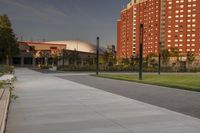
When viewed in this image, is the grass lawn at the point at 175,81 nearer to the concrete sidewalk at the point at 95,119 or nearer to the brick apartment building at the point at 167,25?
the concrete sidewalk at the point at 95,119

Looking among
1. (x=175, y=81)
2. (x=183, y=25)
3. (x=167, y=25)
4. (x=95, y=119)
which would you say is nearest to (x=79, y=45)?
(x=167, y=25)

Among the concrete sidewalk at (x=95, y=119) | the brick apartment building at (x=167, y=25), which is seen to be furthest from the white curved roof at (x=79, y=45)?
the concrete sidewalk at (x=95, y=119)

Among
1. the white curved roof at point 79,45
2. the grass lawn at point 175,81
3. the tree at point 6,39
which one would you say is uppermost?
the white curved roof at point 79,45

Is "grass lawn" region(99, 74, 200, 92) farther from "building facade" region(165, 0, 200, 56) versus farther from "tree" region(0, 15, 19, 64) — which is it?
"building facade" region(165, 0, 200, 56)

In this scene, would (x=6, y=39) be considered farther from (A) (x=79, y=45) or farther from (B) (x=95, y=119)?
(A) (x=79, y=45)

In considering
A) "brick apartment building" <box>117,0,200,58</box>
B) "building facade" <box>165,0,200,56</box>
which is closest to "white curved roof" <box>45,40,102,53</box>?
"brick apartment building" <box>117,0,200,58</box>

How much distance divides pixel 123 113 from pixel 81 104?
8.11ft

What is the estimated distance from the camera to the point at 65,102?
1295cm

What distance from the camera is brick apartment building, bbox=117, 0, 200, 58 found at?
475 ft

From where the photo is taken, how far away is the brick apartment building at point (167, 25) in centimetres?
14475

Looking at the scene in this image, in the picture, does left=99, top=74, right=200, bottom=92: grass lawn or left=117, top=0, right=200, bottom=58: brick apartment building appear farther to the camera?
left=117, top=0, right=200, bottom=58: brick apartment building

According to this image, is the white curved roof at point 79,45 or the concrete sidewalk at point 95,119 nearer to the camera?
the concrete sidewalk at point 95,119

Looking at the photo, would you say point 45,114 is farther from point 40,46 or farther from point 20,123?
point 40,46

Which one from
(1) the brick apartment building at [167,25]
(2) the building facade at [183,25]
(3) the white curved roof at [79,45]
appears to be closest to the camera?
(2) the building facade at [183,25]
